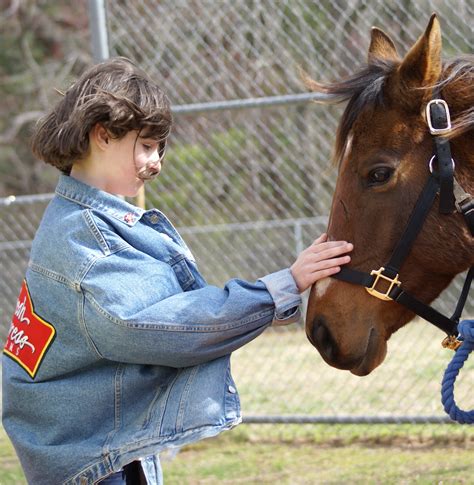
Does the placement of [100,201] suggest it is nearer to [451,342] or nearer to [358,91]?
[358,91]

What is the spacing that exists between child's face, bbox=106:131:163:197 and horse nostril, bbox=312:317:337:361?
684mm

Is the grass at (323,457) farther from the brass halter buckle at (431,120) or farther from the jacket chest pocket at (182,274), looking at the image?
the brass halter buckle at (431,120)

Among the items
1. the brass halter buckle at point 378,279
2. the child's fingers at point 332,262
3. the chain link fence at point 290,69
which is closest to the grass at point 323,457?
the chain link fence at point 290,69

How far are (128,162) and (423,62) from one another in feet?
2.99

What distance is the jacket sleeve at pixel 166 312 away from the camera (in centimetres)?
238

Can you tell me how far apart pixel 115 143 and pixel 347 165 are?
0.70 metres

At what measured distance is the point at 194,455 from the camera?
512 centimetres

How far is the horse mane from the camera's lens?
8.41 ft

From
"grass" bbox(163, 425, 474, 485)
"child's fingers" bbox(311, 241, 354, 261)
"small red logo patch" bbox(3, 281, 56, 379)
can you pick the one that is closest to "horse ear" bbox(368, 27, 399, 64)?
"child's fingers" bbox(311, 241, 354, 261)

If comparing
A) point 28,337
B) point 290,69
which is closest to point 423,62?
point 28,337

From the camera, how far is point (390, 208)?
2.57 meters

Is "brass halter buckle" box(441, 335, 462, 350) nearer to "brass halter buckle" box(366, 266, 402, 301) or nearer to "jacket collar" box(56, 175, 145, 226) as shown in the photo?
"brass halter buckle" box(366, 266, 402, 301)

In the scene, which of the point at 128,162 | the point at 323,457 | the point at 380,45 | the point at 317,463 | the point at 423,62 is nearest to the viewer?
the point at 423,62

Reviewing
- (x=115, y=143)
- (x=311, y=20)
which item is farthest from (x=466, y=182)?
(x=311, y=20)
